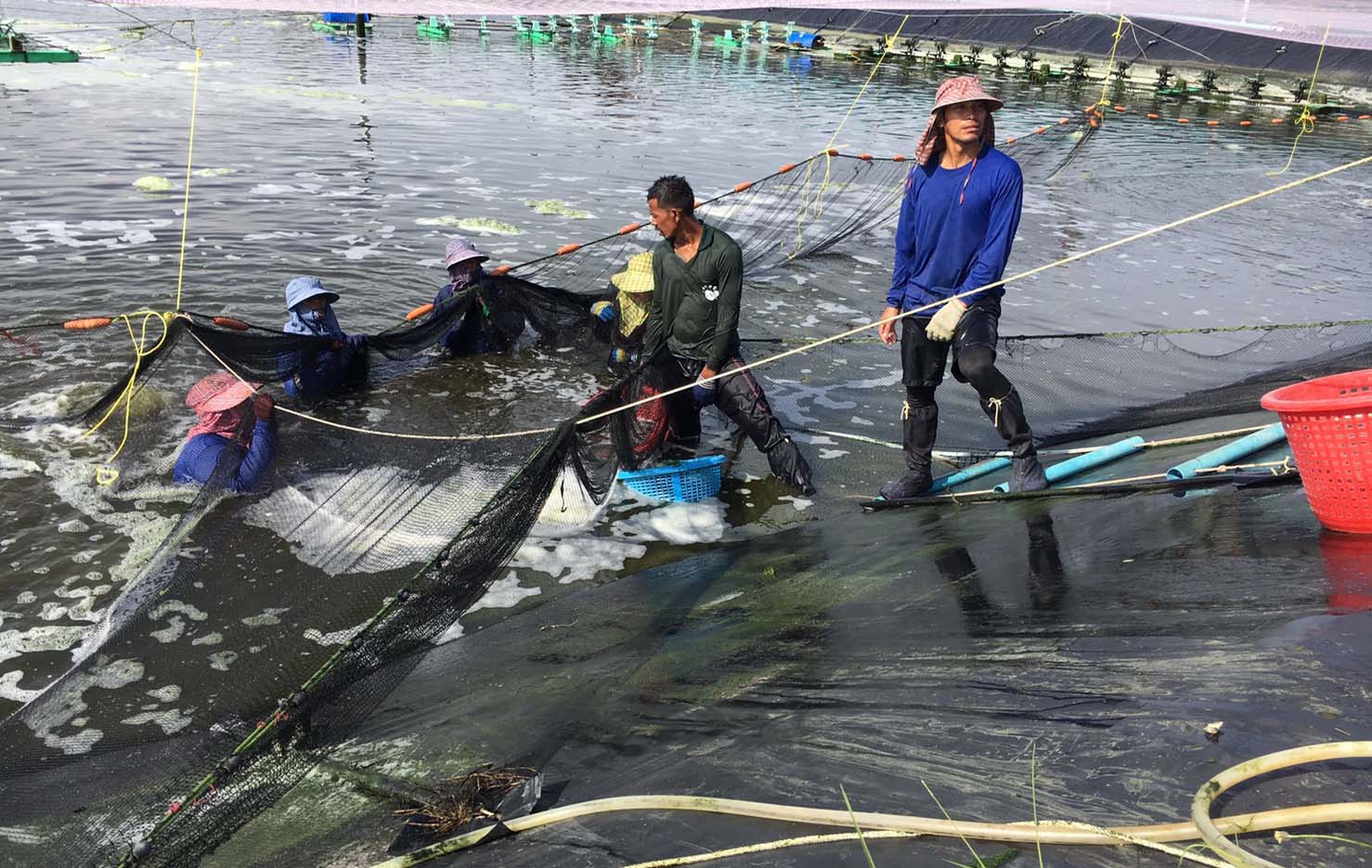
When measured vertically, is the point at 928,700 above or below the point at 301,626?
above

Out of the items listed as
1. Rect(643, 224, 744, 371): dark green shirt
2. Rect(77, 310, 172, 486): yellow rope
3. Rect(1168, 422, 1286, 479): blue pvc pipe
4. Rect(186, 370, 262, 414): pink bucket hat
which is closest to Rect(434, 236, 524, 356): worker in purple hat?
Rect(186, 370, 262, 414): pink bucket hat

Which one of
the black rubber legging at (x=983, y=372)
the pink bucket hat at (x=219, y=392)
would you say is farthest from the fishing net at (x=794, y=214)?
the black rubber legging at (x=983, y=372)

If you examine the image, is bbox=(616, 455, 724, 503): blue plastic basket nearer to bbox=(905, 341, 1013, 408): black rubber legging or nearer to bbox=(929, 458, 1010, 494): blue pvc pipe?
bbox=(929, 458, 1010, 494): blue pvc pipe

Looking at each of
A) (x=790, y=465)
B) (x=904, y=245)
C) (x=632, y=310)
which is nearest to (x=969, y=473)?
(x=790, y=465)

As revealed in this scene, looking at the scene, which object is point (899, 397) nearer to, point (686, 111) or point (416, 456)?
point (416, 456)

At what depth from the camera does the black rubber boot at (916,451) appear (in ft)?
16.5

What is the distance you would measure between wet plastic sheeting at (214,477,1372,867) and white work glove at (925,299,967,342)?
3.01 feet

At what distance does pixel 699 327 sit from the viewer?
5.57 meters

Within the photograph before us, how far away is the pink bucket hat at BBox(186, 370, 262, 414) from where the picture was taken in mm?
5352

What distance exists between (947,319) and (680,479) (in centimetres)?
188

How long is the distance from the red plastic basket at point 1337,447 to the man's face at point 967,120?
1.64m

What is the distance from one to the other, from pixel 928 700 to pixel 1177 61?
38525mm

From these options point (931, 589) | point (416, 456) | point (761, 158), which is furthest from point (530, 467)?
point (761, 158)

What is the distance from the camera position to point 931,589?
12.9ft
